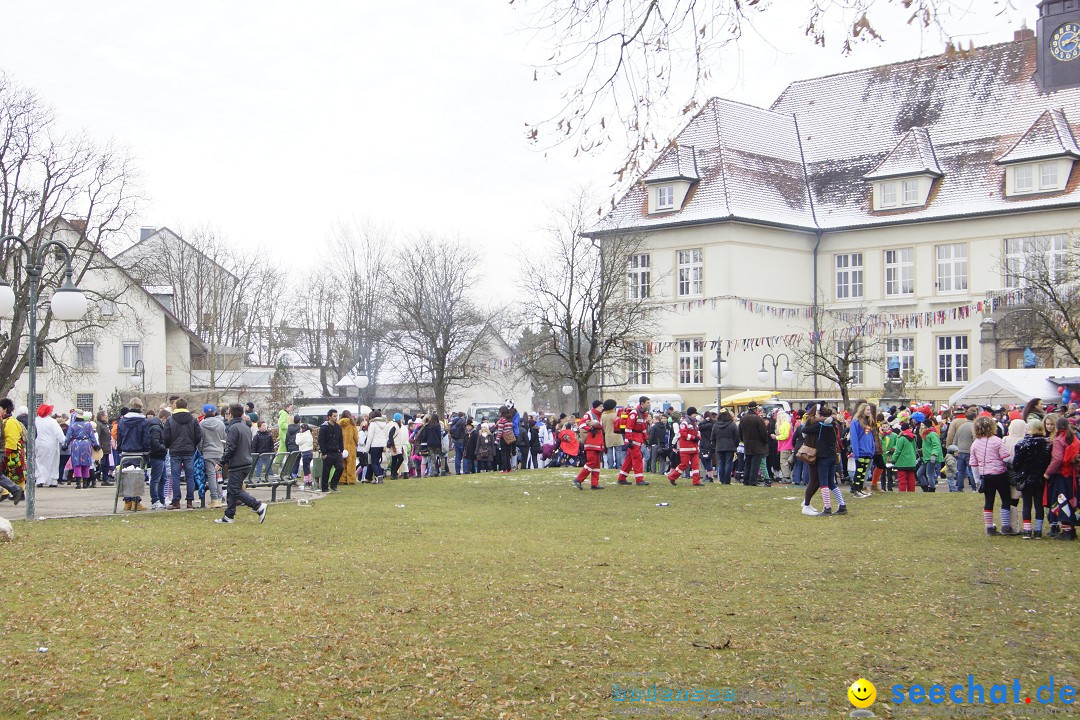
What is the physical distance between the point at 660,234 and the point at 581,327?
39.5ft

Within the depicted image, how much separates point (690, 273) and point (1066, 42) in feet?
67.9

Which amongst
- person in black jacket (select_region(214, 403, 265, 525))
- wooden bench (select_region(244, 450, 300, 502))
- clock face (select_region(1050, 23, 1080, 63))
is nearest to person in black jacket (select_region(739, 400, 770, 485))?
wooden bench (select_region(244, 450, 300, 502))

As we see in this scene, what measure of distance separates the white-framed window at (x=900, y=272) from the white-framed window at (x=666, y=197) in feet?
35.3

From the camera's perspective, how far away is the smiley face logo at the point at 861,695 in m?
6.78

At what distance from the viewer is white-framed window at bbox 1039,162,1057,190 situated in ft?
174

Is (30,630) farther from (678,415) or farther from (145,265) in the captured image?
(145,265)

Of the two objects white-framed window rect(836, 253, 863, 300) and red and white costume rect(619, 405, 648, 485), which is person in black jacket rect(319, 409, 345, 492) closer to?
red and white costume rect(619, 405, 648, 485)

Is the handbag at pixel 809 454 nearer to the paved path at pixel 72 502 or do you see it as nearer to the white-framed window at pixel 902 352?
the paved path at pixel 72 502

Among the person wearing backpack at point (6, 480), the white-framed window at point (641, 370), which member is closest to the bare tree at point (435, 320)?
the white-framed window at point (641, 370)

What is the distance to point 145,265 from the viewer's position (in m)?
54.2

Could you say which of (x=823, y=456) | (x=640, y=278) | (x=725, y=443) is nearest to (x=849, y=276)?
(x=640, y=278)

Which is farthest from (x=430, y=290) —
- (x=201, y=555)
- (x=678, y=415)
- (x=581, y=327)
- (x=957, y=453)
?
(x=201, y=555)

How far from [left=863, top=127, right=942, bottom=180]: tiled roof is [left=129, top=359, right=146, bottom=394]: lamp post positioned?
125 feet

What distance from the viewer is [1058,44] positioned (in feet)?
185
